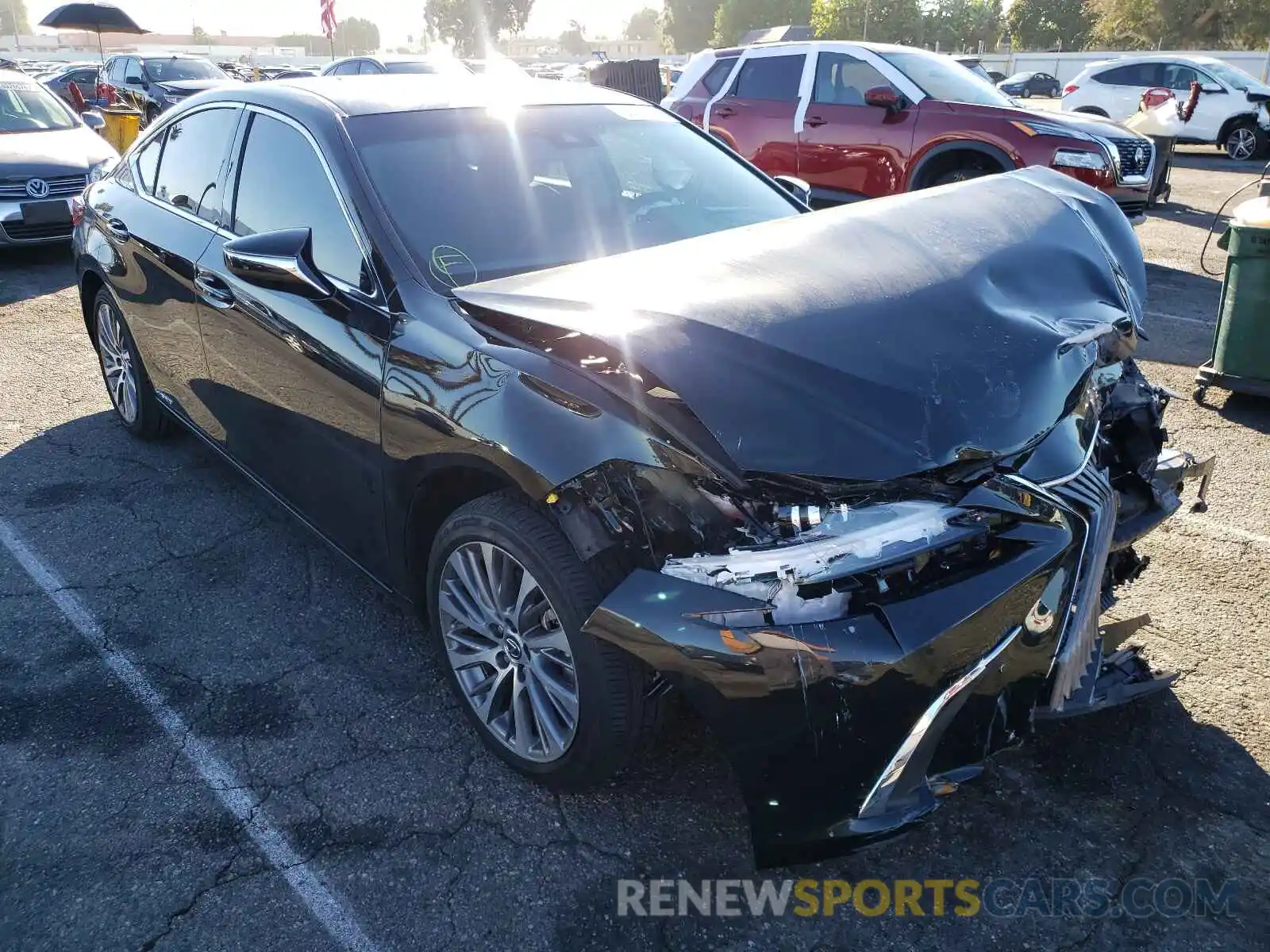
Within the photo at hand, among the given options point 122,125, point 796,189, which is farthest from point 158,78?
point 796,189

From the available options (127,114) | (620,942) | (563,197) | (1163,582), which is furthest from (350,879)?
(127,114)

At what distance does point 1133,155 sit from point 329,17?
2824cm

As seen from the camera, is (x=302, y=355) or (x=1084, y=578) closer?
(x=1084, y=578)

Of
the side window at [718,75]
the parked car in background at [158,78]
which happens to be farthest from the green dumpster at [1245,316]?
the parked car in background at [158,78]

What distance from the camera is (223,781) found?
8.79 feet

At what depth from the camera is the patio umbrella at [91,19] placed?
1542cm

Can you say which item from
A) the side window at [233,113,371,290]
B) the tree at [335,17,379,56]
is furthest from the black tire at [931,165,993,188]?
the tree at [335,17,379,56]

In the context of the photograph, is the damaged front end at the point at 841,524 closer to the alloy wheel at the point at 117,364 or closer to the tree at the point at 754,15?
the alloy wheel at the point at 117,364

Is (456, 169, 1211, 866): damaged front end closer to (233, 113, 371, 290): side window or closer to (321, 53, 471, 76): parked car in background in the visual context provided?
(233, 113, 371, 290): side window

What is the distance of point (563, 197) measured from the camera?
3.24m

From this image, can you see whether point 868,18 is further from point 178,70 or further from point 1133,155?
point 1133,155

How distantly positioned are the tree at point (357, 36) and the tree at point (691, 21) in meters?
45.8

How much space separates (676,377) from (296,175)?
1.88 metres

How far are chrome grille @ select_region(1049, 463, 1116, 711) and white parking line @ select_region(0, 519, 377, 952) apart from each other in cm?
170
